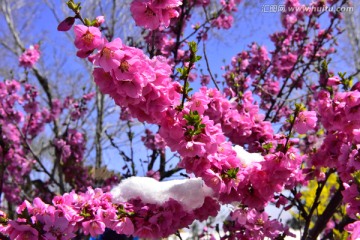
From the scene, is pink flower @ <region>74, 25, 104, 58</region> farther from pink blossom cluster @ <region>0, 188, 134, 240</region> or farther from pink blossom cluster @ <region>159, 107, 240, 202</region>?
pink blossom cluster @ <region>0, 188, 134, 240</region>

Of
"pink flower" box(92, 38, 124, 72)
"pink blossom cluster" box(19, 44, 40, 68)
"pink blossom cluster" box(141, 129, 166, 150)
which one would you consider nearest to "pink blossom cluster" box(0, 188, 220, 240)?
"pink flower" box(92, 38, 124, 72)

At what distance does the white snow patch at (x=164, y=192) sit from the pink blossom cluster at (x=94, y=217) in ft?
0.15

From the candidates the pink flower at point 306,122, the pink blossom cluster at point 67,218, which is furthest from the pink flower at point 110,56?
the pink flower at point 306,122

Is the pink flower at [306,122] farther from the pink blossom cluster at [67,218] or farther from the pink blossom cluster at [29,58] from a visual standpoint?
the pink blossom cluster at [29,58]

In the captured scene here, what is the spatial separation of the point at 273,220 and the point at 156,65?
60.2 inches

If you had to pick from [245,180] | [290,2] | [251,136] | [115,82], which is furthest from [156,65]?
[290,2]

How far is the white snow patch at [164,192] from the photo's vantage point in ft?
8.23

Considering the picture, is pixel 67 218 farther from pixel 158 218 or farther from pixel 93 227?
pixel 158 218

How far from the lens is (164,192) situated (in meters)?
2.59

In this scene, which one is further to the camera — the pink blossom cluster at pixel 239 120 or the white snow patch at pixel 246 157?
the pink blossom cluster at pixel 239 120

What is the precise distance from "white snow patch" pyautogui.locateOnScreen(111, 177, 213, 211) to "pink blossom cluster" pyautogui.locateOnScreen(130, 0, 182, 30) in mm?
946

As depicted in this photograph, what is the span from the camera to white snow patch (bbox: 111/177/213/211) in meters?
2.51

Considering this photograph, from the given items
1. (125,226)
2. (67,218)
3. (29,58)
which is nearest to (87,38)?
(67,218)

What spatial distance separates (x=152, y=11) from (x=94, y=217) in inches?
42.3
